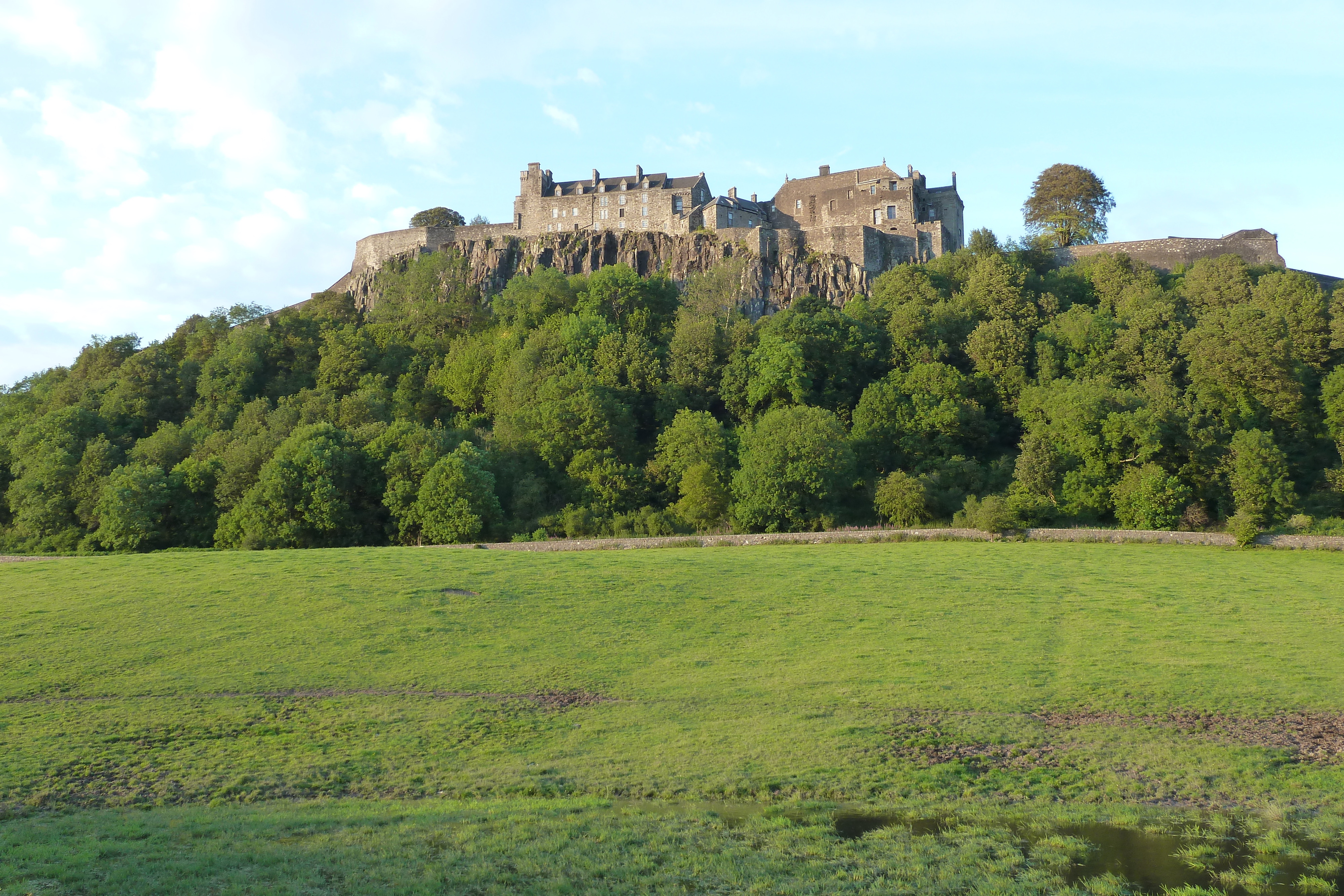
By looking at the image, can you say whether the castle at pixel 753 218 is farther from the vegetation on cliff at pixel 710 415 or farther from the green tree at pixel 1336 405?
the green tree at pixel 1336 405

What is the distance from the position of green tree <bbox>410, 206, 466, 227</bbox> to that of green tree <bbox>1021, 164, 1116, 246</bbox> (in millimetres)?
56025

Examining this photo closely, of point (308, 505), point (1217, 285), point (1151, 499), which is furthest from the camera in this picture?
point (1217, 285)

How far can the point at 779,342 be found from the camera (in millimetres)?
65062

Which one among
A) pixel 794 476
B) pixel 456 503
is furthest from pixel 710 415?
pixel 456 503

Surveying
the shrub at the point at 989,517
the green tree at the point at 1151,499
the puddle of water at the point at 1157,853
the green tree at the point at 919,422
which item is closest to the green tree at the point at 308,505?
the green tree at the point at 919,422

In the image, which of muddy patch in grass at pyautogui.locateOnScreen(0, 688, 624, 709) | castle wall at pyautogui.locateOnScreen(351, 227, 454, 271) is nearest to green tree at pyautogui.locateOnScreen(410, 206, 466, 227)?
castle wall at pyautogui.locateOnScreen(351, 227, 454, 271)

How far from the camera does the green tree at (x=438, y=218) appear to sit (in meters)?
104

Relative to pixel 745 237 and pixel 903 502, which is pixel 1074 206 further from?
pixel 903 502

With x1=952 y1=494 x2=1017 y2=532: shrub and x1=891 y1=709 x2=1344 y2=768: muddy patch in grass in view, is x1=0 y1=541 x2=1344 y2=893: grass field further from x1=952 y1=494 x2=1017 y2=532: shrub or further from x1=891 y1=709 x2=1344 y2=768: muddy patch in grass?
x1=952 y1=494 x2=1017 y2=532: shrub

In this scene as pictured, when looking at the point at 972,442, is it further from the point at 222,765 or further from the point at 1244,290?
the point at 222,765

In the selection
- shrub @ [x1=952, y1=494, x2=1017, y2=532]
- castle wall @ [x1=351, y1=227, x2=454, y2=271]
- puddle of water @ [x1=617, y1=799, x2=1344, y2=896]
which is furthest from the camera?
castle wall @ [x1=351, y1=227, x2=454, y2=271]

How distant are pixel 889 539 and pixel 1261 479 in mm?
17713

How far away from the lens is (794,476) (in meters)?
51.3

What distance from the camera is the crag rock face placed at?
7919 cm
